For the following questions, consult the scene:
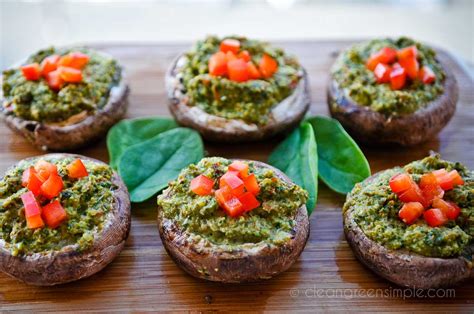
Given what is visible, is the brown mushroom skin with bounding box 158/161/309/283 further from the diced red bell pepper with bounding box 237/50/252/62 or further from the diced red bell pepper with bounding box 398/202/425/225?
the diced red bell pepper with bounding box 237/50/252/62

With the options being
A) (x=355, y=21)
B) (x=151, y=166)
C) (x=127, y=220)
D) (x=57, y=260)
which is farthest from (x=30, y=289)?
(x=355, y=21)

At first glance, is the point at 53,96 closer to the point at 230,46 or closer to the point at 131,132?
the point at 131,132

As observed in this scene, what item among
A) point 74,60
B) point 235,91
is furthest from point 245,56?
point 74,60

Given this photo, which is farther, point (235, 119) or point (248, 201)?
point (235, 119)

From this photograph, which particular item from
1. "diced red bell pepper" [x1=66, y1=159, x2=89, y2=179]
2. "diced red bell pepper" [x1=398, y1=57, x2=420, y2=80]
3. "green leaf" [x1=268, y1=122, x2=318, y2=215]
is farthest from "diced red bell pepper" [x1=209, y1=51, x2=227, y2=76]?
"diced red bell pepper" [x1=398, y1=57, x2=420, y2=80]

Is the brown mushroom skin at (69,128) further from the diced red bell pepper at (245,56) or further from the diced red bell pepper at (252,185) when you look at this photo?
the diced red bell pepper at (252,185)

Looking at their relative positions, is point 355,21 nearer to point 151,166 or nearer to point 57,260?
point 151,166
